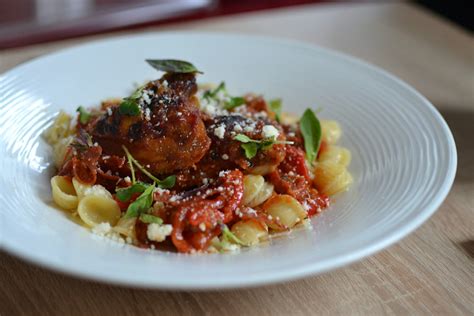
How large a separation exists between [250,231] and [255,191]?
295mm

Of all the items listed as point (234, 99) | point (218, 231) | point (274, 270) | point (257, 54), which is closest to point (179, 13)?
point (257, 54)

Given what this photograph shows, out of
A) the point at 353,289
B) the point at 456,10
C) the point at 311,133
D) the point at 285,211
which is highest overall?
the point at 311,133

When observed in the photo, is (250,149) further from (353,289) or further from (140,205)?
(353,289)

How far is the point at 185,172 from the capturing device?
9.79 feet

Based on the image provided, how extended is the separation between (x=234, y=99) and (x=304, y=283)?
4.24ft

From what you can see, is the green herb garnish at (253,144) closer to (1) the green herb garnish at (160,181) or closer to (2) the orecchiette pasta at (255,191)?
(2) the orecchiette pasta at (255,191)

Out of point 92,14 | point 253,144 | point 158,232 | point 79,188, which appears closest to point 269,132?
point 253,144

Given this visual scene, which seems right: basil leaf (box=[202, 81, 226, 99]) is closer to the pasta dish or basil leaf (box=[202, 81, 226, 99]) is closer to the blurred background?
the pasta dish

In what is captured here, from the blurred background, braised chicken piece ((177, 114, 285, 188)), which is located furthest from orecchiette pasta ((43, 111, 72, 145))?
the blurred background

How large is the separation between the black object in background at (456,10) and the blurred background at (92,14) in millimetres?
12

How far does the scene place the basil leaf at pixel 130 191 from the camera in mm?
2791

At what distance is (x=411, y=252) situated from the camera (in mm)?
2828

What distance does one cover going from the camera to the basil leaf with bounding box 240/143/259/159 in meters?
2.95

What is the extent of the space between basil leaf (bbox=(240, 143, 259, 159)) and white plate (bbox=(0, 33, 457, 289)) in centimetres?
44
